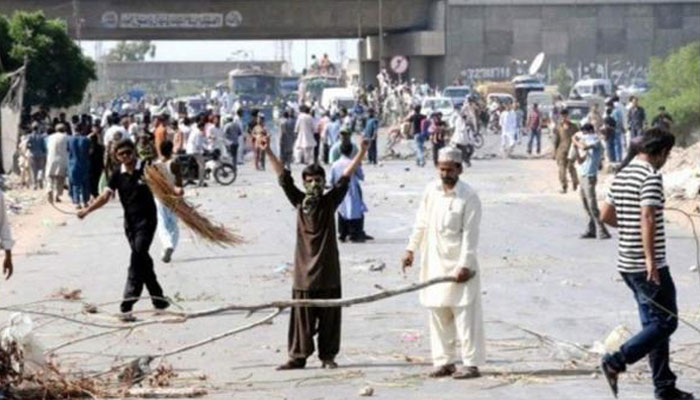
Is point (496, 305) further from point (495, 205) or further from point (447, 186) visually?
point (495, 205)

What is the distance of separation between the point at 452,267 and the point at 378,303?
453 cm

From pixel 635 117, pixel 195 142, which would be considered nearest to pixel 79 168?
pixel 195 142

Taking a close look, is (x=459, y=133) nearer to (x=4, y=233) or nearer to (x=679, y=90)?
(x=679, y=90)

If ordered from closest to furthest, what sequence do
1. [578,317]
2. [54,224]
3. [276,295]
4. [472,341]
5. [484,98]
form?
1. [472,341]
2. [578,317]
3. [276,295]
4. [54,224]
5. [484,98]

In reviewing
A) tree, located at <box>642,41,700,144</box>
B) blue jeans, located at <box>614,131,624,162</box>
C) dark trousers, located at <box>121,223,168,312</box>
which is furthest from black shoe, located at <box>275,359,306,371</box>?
tree, located at <box>642,41,700,144</box>

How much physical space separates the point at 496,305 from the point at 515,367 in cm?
360

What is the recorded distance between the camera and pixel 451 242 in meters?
11.0

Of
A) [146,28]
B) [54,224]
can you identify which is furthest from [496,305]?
[146,28]

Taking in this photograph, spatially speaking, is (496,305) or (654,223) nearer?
(654,223)

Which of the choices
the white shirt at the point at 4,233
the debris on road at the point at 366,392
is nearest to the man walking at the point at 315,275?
the debris on road at the point at 366,392

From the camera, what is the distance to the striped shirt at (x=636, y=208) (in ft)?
32.6

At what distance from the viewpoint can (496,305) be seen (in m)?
15.2

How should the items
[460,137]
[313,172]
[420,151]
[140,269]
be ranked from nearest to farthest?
[313,172] < [140,269] < [460,137] < [420,151]

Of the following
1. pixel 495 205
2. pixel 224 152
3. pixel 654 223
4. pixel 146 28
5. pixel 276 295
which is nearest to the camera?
pixel 654 223
